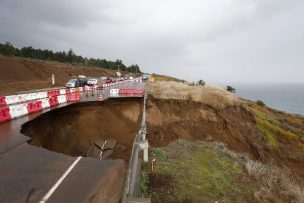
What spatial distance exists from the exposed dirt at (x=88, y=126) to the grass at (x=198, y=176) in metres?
7.56

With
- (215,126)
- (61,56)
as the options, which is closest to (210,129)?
(215,126)

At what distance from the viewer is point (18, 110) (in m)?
14.7

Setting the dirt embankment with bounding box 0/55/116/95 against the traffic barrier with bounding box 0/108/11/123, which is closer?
the traffic barrier with bounding box 0/108/11/123

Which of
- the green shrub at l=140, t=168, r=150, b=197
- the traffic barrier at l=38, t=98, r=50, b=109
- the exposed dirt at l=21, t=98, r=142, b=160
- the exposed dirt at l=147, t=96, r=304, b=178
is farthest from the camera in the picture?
the exposed dirt at l=147, t=96, r=304, b=178

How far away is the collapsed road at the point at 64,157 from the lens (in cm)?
593

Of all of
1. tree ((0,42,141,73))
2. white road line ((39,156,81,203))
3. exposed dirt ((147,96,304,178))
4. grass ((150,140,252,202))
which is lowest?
exposed dirt ((147,96,304,178))

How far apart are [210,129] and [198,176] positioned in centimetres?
1526

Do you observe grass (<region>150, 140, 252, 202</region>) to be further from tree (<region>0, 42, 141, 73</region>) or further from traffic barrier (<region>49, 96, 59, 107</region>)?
tree (<region>0, 42, 141, 73</region>)

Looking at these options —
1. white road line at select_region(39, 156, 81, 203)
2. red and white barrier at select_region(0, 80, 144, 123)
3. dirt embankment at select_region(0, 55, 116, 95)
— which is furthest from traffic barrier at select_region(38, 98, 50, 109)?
dirt embankment at select_region(0, 55, 116, 95)

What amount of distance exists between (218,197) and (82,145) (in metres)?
12.8

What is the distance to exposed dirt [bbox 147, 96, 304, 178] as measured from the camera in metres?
22.2

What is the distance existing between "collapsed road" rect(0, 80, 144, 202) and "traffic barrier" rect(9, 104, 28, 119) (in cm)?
61

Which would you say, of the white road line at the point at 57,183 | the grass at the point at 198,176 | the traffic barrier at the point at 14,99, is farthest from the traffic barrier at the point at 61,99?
the white road line at the point at 57,183

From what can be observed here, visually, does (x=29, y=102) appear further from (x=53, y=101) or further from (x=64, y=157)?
(x=64, y=157)
